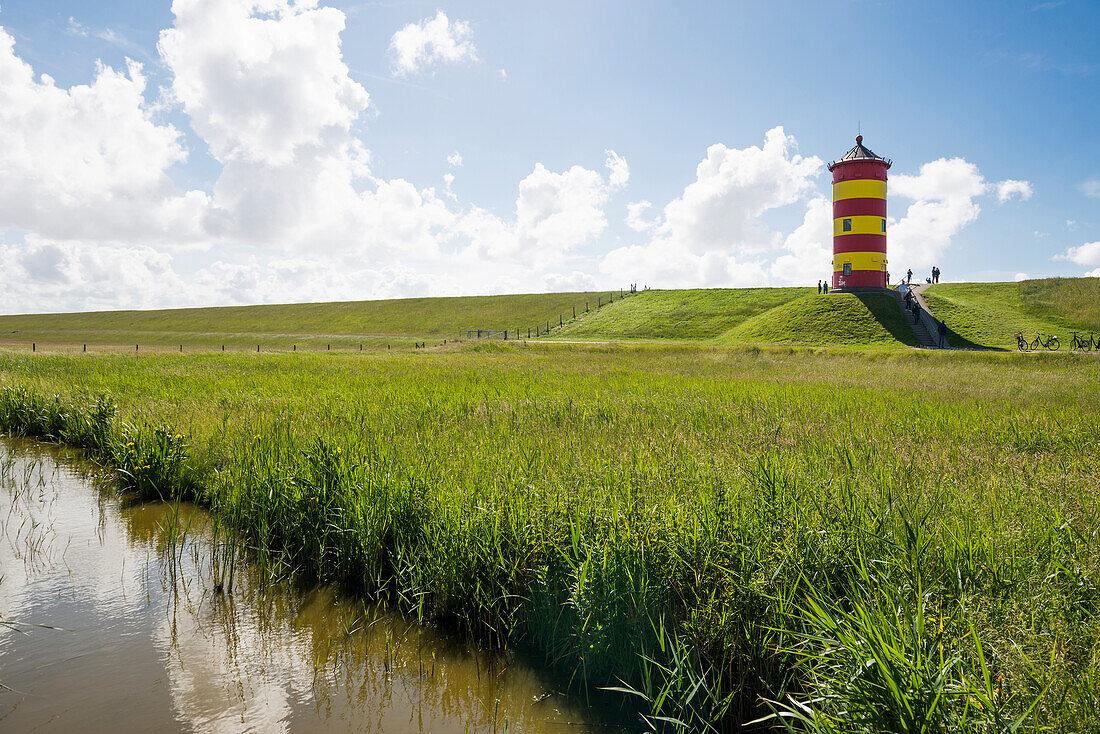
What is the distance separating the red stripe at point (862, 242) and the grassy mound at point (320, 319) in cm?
4376

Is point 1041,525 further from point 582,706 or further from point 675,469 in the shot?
point 582,706

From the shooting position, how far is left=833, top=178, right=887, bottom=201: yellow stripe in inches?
1908

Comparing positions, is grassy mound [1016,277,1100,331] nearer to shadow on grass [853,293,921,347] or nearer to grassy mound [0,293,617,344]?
shadow on grass [853,293,921,347]

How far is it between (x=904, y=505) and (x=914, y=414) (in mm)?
7260

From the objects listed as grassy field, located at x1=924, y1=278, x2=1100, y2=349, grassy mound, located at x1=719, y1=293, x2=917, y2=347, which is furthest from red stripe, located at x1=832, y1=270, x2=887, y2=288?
grassy field, located at x1=924, y1=278, x2=1100, y2=349

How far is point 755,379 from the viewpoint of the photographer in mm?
18500

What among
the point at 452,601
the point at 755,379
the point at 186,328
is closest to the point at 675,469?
the point at 452,601

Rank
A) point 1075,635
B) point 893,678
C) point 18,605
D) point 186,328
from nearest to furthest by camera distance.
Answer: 1. point 893,678
2. point 1075,635
3. point 18,605
4. point 186,328

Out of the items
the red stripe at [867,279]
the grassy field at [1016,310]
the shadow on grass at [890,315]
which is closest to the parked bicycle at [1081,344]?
the grassy field at [1016,310]

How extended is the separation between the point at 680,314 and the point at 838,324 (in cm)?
2800

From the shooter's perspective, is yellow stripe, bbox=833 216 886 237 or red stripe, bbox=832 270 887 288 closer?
yellow stripe, bbox=833 216 886 237

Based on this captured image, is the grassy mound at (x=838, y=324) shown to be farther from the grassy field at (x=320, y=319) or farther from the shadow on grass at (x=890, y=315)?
the grassy field at (x=320, y=319)

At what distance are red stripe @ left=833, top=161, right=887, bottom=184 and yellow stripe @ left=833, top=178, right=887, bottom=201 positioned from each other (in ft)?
1.31

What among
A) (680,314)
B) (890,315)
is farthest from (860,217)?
(680,314)
